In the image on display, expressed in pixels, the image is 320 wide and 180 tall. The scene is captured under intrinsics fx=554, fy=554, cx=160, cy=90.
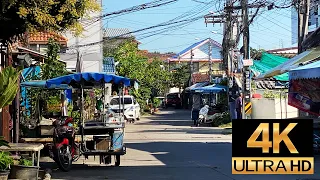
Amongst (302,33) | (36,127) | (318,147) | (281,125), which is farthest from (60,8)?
(302,33)

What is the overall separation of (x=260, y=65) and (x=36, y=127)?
1544 cm

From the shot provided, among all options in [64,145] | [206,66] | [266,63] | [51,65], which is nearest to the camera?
[64,145]

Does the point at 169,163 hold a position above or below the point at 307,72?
below

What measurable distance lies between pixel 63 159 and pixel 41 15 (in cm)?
526

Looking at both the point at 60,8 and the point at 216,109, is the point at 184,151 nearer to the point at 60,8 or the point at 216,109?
the point at 60,8

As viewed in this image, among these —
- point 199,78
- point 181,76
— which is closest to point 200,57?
point 181,76

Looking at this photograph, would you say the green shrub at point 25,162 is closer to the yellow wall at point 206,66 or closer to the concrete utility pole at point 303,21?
the concrete utility pole at point 303,21

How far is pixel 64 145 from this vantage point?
13875 millimetres

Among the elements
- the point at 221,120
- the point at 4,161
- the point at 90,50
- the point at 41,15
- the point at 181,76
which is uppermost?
the point at 90,50

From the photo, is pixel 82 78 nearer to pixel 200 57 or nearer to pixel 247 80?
pixel 247 80

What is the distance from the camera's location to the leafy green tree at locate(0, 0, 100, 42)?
936cm

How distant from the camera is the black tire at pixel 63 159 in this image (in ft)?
44.5

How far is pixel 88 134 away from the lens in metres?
15.1

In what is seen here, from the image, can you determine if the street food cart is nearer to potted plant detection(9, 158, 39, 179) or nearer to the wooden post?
the wooden post
